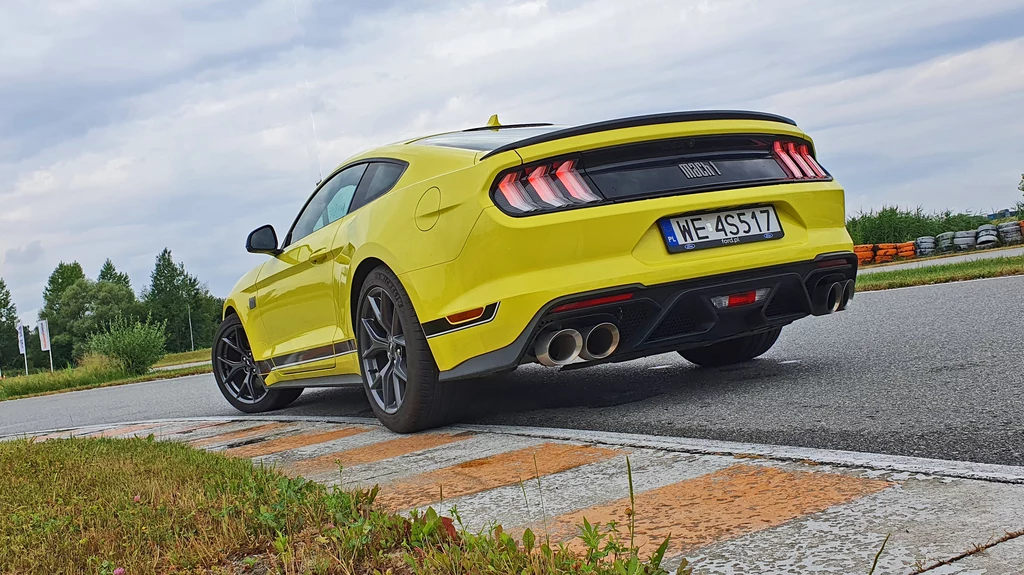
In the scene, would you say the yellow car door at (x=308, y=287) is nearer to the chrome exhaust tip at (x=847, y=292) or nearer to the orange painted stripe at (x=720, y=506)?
the chrome exhaust tip at (x=847, y=292)

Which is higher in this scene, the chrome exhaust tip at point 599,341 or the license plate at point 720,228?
the license plate at point 720,228

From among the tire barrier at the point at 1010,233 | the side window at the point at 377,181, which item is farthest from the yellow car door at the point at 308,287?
the tire barrier at the point at 1010,233

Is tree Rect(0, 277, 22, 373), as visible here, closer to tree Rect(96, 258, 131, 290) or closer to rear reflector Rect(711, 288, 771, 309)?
tree Rect(96, 258, 131, 290)

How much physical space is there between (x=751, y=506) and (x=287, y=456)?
2.53 metres

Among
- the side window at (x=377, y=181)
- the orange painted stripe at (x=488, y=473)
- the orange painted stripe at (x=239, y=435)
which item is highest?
the side window at (x=377, y=181)

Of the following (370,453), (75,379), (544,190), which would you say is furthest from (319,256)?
(75,379)

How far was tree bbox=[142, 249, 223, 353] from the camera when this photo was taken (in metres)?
115

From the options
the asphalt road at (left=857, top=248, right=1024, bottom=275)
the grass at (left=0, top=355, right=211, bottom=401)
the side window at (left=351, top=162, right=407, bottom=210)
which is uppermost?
the side window at (left=351, top=162, right=407, bottom=210)

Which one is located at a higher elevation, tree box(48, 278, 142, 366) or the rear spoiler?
tree box(48, 278, 142, 366)

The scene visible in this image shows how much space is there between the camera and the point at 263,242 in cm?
616

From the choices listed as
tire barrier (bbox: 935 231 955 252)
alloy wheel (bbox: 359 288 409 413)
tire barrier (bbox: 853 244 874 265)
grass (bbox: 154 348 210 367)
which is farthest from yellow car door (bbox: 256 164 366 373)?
grass (bbox: 154 348 210 367)

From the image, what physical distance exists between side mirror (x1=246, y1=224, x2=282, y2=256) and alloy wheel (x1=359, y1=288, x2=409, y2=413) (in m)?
1.62

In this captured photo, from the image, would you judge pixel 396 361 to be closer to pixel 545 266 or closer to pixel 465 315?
pixel 465 315

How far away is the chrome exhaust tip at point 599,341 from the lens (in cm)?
391
